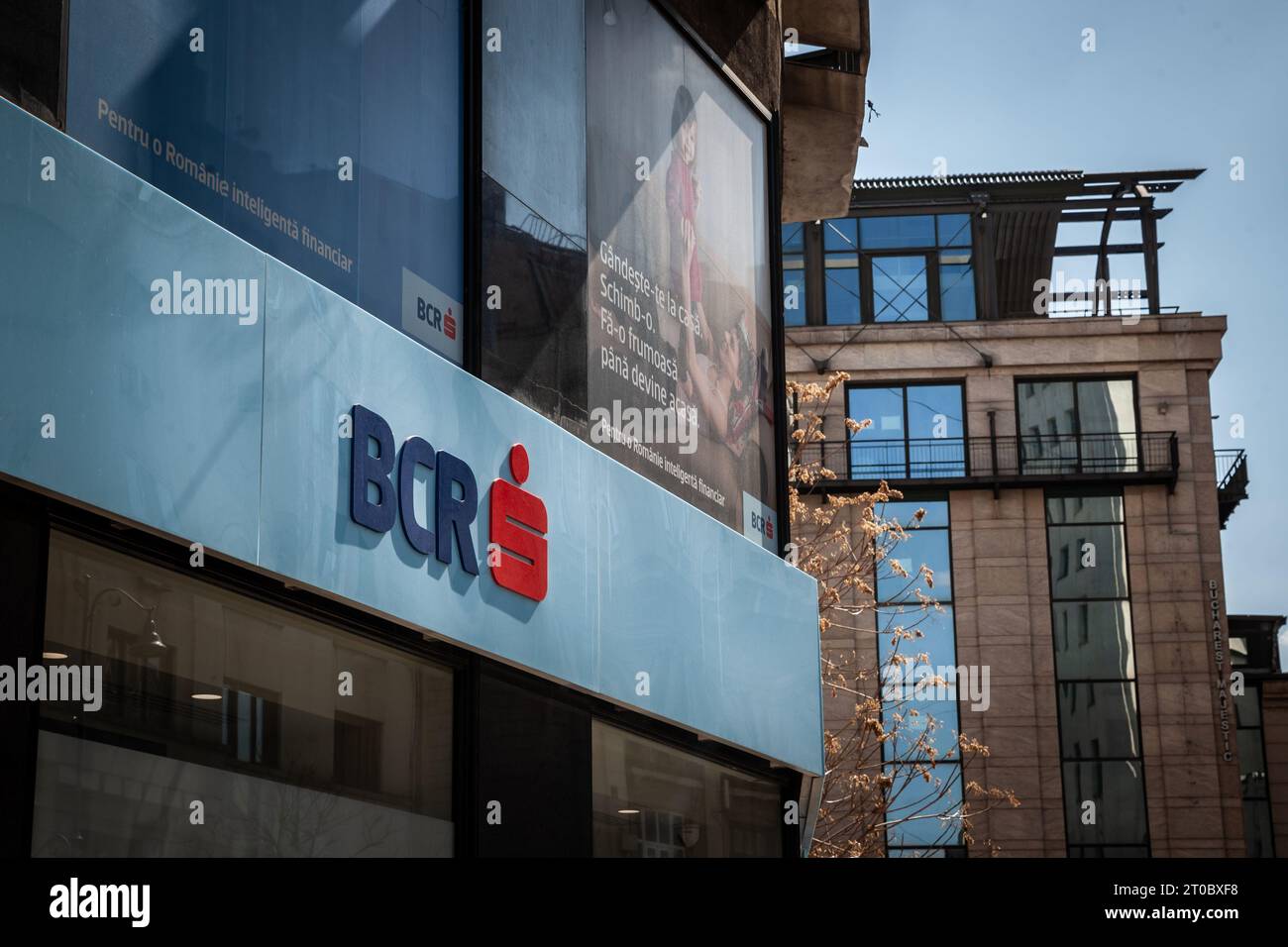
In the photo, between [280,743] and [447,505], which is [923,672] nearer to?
[447,505]

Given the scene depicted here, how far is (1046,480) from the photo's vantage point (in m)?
50.0

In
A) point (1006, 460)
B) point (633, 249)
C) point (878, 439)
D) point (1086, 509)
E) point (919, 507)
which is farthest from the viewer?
point (878, 439)

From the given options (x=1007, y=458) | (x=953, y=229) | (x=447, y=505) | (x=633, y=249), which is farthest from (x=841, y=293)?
(x=447, y=505)

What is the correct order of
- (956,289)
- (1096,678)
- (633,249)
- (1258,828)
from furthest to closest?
(956,289), (1258,828), (1096,678), (633,249)

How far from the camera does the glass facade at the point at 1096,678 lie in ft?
153

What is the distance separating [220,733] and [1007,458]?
4450cm

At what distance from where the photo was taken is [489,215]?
1015 cm

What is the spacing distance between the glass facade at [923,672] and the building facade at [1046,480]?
145 mm

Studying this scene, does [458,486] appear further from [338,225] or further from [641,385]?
[641,385]

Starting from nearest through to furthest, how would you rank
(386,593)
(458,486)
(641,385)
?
(386,593) < (458,486) < (641,385)

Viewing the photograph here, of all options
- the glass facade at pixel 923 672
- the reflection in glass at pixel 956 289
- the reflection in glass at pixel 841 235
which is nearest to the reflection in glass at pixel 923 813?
the glass facade at pixel 923 672

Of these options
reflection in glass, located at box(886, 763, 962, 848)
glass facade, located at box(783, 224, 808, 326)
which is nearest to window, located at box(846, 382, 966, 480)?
glass facade, located at box(783, 224, 808, 326)

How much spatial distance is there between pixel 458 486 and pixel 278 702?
5.90ft
